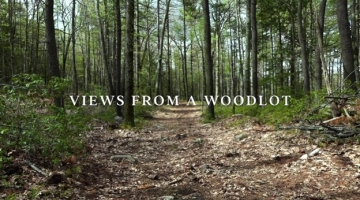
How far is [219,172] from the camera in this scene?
547 cm

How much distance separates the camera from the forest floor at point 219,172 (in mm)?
4309

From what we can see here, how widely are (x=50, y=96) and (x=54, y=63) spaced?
12.6ft

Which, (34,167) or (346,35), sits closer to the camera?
(34,167)

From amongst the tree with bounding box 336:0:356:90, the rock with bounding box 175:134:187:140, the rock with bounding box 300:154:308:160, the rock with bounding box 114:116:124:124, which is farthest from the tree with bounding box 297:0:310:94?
the rock with bounding box 114:116:124:124

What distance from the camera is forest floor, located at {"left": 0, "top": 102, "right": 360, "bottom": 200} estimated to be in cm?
431

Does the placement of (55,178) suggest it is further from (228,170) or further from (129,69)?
(129,69)

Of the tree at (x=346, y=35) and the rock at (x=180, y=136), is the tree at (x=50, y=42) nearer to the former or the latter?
the rock at (x=180, y=136)

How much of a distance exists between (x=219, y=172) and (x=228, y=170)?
0.22 metres

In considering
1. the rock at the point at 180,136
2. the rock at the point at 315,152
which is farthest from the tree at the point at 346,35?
the rock at the point at 180,136

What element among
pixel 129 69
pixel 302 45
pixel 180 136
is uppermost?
pixel 302 45

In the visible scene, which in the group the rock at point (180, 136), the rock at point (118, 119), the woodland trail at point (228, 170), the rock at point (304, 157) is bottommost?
the woodland trail at point (228, 170)

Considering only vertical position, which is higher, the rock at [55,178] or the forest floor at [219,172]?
the rock at [55,178]

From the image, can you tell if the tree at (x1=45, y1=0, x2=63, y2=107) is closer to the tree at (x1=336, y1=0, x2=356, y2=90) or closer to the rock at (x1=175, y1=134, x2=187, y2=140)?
the rock at (x1=175, y1=134, x2=187, y2=140)

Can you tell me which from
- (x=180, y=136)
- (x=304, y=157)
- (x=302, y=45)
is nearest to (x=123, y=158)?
(x=180, y=136)
